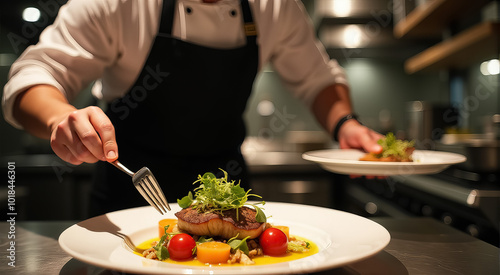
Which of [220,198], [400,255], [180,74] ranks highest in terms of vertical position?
[180,74]

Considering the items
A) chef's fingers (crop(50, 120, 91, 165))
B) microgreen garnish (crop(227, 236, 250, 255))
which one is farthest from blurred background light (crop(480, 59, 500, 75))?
chef's fingers (crop(50, 120, 91, 165))

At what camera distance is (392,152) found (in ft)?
4.96

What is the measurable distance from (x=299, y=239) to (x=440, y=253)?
1.03 ft

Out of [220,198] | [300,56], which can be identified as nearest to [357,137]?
[300,56]

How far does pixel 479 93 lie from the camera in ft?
10.7

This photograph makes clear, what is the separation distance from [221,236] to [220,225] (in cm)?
4

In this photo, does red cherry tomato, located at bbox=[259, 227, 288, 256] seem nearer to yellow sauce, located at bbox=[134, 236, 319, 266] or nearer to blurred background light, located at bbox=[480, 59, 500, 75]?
yellow sauce, located at bbox=[134, 236, 319, 266]

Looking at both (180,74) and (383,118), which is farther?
(383,118)

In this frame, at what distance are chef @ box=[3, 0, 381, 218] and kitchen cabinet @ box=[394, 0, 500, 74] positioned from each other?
1.12 meters

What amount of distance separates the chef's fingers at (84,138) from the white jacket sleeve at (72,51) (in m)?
0.41

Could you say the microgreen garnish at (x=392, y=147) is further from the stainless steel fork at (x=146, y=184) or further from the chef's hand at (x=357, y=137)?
the stainless steel fork at (x=146, y=184)

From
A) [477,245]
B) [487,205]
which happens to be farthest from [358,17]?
[477,245]

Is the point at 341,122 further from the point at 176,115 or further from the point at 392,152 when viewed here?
the point at 176,115

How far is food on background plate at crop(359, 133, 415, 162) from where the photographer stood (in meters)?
1.44
